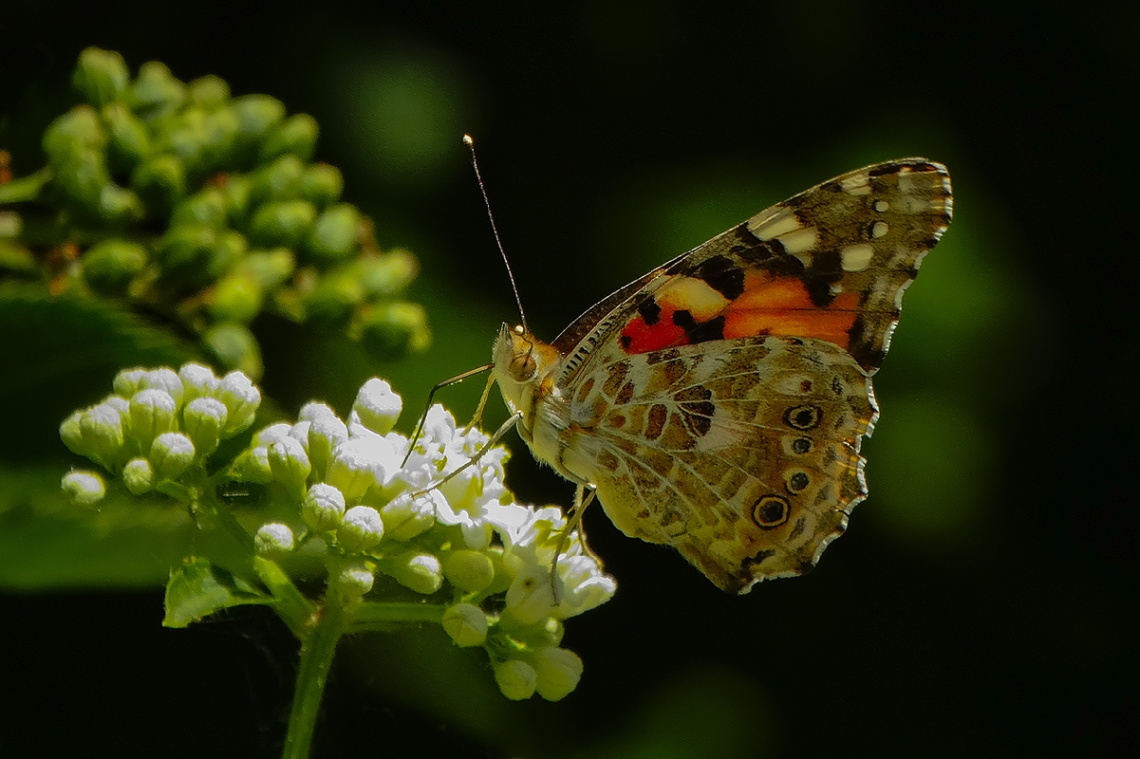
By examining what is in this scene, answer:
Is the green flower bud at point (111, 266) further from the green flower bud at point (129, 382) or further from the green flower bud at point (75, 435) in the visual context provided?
the green flower bud at point (75, 435)

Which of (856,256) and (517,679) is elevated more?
(856,256)

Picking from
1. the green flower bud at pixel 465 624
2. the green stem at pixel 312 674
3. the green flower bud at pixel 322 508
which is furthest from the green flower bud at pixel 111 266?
the green flower bud at pixel 465 624

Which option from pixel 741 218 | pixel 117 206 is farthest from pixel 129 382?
pixel 741 218

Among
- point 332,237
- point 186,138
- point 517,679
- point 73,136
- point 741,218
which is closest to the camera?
point 517,679

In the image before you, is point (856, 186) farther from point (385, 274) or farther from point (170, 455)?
point (170, 455)

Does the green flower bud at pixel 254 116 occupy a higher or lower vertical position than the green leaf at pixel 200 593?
higher

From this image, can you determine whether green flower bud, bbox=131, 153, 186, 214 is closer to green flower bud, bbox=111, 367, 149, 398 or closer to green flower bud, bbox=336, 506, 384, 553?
green flower bud, bbox=111, 367, 149, 398

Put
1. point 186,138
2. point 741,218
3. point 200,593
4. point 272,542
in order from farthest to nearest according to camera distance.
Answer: point 741,218
point 186,138
point 272,542
point 200,593
